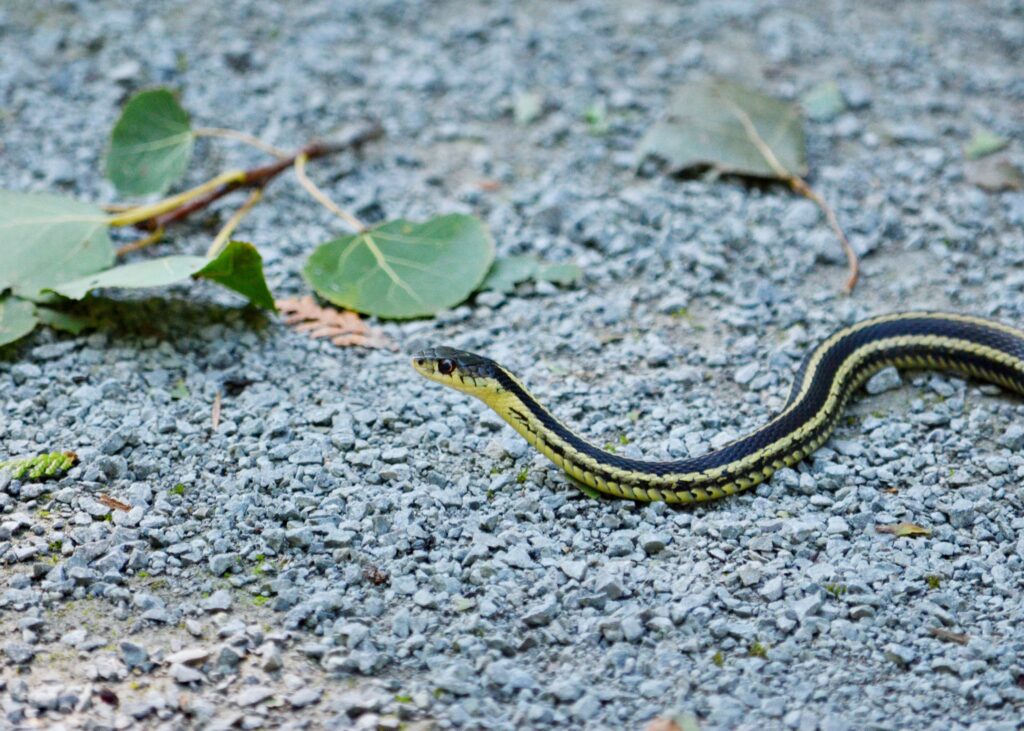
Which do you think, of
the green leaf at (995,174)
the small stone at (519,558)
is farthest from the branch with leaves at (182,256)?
the green leaf at (995,174)

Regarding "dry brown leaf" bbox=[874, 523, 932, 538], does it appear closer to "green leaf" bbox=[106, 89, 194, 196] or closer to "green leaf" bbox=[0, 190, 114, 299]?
"green leaf" bbox=[0, 190, 114, 299]

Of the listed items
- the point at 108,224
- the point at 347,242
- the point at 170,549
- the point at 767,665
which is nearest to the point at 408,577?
the point at 170,549

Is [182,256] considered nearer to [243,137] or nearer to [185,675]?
[243,137]

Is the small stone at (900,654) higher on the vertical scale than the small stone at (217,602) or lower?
lower

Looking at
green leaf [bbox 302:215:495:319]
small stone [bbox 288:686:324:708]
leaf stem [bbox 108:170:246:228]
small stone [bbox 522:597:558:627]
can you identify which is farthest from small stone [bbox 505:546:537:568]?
leaf stem [bbox 108:170:246:228]

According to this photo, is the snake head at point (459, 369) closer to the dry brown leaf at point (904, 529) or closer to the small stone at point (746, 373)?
the small stone at point (746, 373)

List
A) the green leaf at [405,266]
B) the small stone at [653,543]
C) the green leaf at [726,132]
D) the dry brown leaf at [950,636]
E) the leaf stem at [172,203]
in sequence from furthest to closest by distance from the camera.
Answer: the green leaf at [726,132] < the leaf stem at [172,203] < the green leaf at [405,266] < the small stone at [653,543] < the dry brown leaf at [950,636]

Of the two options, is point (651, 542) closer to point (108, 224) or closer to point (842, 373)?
point (842, 373)

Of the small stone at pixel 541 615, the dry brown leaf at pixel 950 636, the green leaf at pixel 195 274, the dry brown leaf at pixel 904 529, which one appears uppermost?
the green leaf at pixel 195 274
